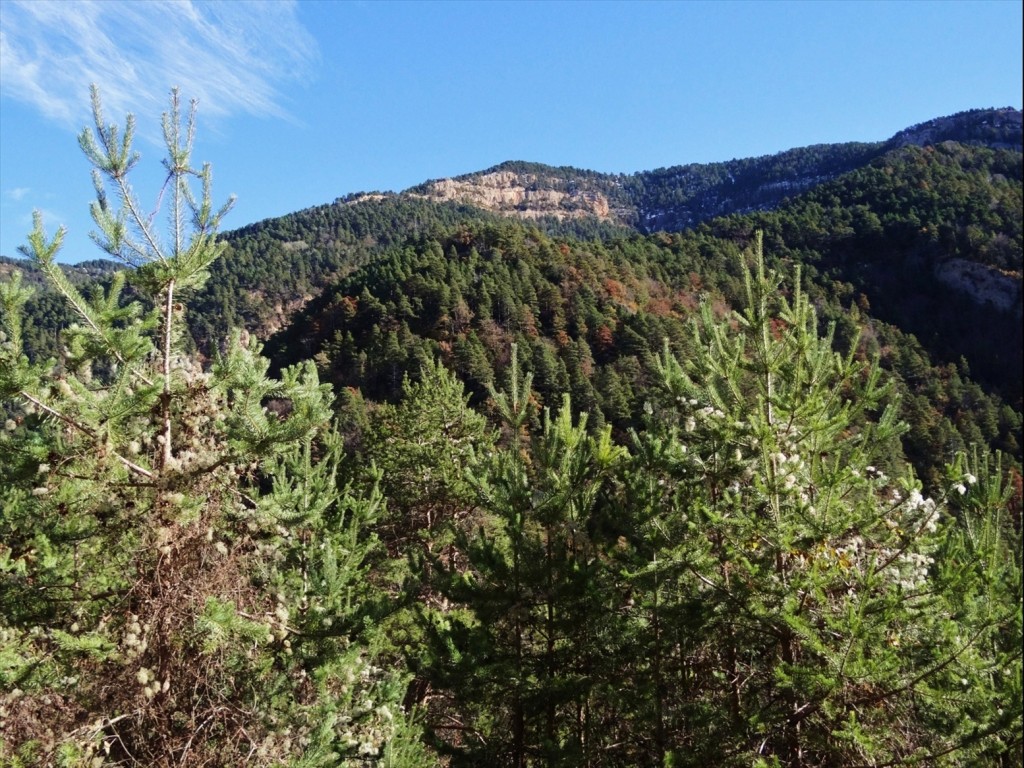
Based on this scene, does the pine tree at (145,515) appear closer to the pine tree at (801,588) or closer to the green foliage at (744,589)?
the green foliage at (744,589)

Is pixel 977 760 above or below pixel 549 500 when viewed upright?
below

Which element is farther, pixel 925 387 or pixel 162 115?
pixel 925 387

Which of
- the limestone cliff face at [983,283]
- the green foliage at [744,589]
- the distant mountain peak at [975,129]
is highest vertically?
the distant mountain peak at [975,129]

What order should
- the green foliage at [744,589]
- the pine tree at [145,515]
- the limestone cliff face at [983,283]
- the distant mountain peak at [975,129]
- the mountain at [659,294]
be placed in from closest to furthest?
the pine tree at [145,515], the green foliage at [744,589], the mountain at [659,294], the limestone cliff face at [983,283], the distant mountain peak at [975,129]

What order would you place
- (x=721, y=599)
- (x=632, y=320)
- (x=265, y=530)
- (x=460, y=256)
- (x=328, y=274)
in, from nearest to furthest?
1. (x=265, y=530)
2. (x=721, y=599)
3. (x=632, y=320)
4. (x=460, y=256)
5. (x=328, y=274)

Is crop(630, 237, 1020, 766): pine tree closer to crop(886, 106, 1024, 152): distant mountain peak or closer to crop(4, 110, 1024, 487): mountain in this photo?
crop(4, 110, 1024, 487): mountain

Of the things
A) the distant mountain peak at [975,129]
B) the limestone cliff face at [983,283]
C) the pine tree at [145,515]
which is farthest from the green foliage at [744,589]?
the distant mountain peak at [975,129]

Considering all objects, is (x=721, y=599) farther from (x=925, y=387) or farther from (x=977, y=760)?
(x=925, y=387)

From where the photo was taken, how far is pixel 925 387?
67.5m

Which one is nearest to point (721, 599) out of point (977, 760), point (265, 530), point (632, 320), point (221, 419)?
point (977, 760)

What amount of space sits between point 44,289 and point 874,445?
705cm

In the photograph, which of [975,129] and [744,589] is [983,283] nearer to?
[975,129]

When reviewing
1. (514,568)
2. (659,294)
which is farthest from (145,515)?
(659,294)

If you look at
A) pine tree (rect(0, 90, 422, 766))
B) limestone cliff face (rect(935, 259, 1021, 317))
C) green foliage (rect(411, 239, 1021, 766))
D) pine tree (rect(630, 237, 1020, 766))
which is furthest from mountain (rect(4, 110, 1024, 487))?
pine tree (rect(0, 90, 422, 766))
